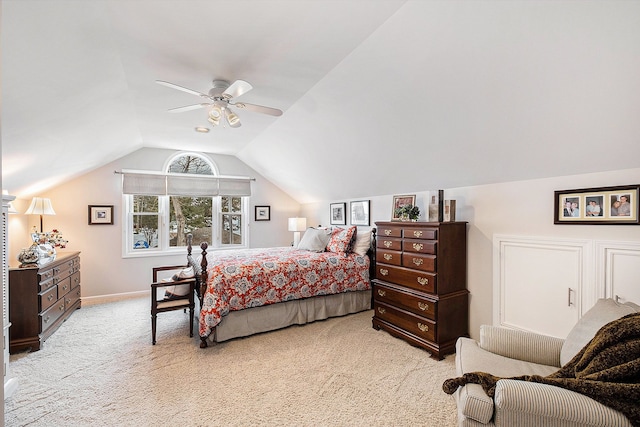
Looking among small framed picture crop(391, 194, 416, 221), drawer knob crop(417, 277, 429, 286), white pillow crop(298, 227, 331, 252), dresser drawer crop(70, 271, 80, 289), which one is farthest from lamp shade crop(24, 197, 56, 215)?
drawer knob crop(417, 277, 429, 286)

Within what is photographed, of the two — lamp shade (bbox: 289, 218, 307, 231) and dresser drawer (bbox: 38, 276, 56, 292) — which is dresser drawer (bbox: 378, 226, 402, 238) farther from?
dresser drawer (bbox: 38, 276, 56, 292)

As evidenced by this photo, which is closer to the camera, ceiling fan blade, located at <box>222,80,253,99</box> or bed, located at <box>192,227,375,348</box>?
ceiling fan blade, located at <box>222,80,253,99</box>

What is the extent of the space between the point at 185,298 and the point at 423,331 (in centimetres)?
255

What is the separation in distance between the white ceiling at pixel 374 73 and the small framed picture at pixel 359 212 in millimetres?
1245

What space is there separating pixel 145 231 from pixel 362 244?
12.2ft

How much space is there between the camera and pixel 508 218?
2855 mm

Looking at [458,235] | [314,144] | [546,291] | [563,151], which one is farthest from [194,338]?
[563,151]

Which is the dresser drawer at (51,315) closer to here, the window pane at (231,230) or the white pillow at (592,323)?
the window pane at (231,230)

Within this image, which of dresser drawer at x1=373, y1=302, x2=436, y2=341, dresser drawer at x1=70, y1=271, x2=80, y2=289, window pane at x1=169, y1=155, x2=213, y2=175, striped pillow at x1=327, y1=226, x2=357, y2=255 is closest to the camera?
dresser drawer at x1=373, y1=302, x2=436, y2=341

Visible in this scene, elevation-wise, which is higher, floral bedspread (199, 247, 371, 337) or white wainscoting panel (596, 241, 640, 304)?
white wainscoting panel (596, 241, 640, 304)

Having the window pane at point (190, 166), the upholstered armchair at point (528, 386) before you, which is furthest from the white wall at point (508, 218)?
the window pane at point (190, 166)

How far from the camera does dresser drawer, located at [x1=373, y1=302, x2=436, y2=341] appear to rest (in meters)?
2.93

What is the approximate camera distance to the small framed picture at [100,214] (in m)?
4.75

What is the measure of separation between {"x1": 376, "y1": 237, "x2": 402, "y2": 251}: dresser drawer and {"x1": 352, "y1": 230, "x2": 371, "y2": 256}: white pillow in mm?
664
